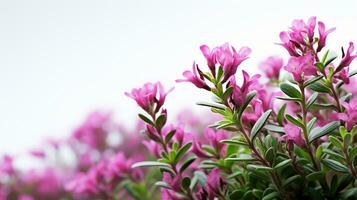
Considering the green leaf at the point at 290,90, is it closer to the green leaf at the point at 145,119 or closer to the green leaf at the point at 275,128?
the green leaf at the point at 275,128

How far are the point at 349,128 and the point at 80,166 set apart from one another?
105 cm

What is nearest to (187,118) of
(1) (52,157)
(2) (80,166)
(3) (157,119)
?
(2) (80,166)

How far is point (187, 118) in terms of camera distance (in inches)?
61.3

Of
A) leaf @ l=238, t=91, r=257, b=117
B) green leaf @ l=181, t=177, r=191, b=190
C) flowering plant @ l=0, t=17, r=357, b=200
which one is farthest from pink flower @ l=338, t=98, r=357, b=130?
green leaf @ l=181, t=177, r=191, b=190

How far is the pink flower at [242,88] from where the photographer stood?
1.97 ft

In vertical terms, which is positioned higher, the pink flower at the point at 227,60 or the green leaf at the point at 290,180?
the pink flower at the point at 227,60

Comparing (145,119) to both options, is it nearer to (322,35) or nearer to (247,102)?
(247,102)

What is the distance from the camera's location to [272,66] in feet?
2.62

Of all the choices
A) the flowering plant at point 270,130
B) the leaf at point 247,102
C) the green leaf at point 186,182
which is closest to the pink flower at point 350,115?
the flowering plant at point 270,130

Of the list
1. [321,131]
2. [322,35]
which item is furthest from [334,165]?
[322,35]

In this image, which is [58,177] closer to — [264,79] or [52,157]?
[52,157]

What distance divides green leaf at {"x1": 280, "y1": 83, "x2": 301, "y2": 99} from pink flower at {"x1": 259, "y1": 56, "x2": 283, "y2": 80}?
0.62 ft

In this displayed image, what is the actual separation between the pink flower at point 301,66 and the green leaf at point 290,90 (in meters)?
0.02

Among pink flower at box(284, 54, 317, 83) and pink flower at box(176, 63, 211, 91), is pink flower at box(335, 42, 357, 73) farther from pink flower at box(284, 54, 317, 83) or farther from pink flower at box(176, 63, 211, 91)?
pink flower at box(176, 63, 211, 91)
